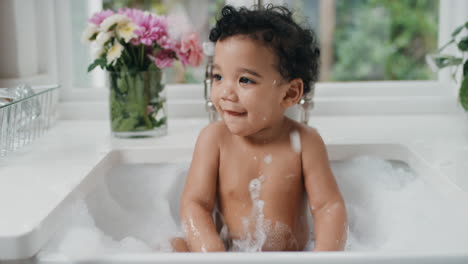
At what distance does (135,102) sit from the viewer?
1.36m

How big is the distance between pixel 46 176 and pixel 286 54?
493 millimetres

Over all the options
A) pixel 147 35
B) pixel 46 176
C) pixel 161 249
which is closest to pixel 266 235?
pixel 161 249

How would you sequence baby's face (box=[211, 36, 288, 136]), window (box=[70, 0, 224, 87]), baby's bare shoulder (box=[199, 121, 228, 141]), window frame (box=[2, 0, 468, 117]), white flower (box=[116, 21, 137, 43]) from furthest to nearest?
window (box=[70, 0, 224, 87]) < window frame (box=[2, 0, 468, 117]) < white flower (box=[116, 21, 137, 43]) < baby's bare shoulder (box=[199, 121, 228, 141]) < baby's face (box=[211, 36, 288, 136])

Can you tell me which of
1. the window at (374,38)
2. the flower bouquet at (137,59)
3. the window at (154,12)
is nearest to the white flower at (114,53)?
the flower bouquet at (137,59)

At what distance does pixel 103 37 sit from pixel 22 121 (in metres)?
0.27

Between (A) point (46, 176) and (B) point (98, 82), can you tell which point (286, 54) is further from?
(B) point (98, 82)

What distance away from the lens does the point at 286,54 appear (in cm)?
100

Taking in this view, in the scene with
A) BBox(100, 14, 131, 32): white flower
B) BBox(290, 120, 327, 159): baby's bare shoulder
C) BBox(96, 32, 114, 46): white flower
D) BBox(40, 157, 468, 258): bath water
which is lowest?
BBox(40, 157, 468, 258): bath water

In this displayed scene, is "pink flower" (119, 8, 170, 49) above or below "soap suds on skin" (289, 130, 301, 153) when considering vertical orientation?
above

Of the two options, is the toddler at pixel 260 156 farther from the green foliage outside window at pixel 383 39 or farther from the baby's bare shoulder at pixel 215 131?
the green foliage outside window at pixel 383 39

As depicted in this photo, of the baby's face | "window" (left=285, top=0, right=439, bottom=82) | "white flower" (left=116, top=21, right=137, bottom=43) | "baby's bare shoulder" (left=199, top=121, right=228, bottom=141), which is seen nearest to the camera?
the baby's face

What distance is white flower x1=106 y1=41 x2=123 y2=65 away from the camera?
4.20 ft

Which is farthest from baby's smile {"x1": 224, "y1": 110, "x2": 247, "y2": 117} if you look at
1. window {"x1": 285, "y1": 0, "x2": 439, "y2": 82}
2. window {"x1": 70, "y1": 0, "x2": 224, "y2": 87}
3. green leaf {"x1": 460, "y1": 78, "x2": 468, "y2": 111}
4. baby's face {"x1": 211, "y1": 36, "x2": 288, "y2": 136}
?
window {"x1": 285, "y1": 0, "x2": 439, "y2": 82}

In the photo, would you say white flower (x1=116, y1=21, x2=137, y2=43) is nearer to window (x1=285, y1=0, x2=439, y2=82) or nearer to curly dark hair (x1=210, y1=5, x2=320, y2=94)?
curly dark hair (x1=210, y1=5, x2=320, y2=94)
